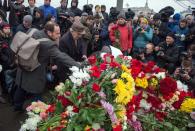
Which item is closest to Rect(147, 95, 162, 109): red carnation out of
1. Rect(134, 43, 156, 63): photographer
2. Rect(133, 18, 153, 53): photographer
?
Rect(134, 43, 156, 63): photographer

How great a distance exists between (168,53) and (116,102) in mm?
4634

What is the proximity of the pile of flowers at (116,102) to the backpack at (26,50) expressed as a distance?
1.33 metres

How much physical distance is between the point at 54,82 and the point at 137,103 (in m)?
3.52

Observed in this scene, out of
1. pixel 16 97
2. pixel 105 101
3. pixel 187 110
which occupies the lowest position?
pixel 16 97

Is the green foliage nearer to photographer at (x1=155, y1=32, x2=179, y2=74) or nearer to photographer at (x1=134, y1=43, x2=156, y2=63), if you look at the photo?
photographer at (x1=134, y1=43, x2=156, y2=63)

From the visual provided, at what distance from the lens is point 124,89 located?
4.00 m

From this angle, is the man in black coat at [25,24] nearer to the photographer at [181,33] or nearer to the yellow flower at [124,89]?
the photographer at [181,33]

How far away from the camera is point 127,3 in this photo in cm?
1371

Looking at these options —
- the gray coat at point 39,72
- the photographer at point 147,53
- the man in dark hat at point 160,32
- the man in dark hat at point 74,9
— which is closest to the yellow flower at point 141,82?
the gray coat at point 39,72

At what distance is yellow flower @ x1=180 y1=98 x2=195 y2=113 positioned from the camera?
459 cm

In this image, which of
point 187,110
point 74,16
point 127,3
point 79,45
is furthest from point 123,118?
A: point 127,3

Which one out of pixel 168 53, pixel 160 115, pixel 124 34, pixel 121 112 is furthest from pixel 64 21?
pixel 121 112

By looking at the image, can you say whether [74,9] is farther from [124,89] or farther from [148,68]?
[124,89]

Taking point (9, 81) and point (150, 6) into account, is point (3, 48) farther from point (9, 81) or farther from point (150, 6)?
point (150, 6)
